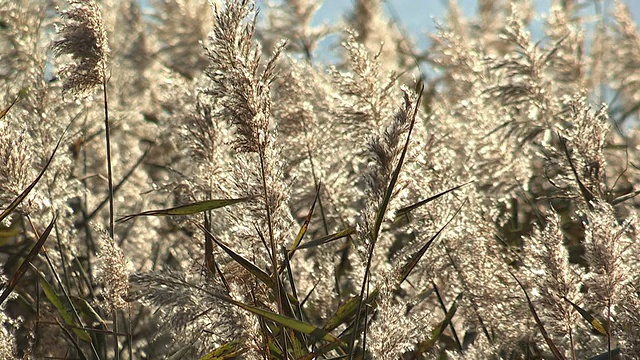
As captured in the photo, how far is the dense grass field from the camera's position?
1.69 metres

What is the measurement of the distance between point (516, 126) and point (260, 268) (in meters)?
1.70

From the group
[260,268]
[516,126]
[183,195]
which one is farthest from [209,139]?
[516,126]

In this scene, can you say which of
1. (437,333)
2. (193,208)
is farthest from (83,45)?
(437,333)

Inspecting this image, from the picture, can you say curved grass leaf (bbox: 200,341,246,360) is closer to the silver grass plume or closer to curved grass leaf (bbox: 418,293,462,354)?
curved grass leaf (bbox: 418,293,462,354)

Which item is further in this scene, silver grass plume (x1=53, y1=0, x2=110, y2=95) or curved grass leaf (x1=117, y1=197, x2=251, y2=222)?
silver grass plume (x1=53, y1=0, x2=110, y2=95)

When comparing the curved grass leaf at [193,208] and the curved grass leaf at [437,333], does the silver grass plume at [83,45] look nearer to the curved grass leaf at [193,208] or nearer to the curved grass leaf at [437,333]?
the curved grass leaf at [193,208]

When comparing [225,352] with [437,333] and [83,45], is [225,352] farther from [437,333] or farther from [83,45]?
[83,45]

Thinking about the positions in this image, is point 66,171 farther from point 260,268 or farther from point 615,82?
point 615,82

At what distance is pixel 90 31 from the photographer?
202 cm

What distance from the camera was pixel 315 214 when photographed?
312cm

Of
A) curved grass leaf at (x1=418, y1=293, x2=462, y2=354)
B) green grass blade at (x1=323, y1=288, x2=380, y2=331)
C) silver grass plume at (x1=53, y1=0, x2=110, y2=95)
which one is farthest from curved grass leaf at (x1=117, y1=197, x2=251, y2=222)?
curved grass leaf at (x1=418, y1=293, x2=462, y2=354)

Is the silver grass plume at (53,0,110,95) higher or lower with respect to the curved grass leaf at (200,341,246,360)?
higher

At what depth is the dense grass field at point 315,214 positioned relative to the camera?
1.69 m

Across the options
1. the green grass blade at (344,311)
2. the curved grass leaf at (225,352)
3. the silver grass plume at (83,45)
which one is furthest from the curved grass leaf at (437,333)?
the silver grass plume at (83,45)
